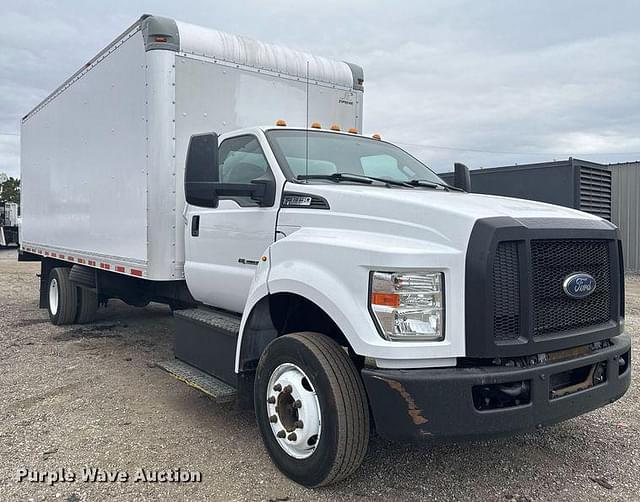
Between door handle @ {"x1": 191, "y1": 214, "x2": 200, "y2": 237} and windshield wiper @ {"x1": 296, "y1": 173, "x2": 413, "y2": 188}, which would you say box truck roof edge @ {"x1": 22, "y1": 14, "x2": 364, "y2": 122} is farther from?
windshield wiper @ {"x1": 296, "y1": 173, "x2": 413, "y2": 188}

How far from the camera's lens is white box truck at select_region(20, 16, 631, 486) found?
2.89m

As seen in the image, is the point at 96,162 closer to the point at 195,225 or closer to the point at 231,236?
the point at 195,225

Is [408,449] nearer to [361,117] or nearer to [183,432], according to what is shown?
[183,432]

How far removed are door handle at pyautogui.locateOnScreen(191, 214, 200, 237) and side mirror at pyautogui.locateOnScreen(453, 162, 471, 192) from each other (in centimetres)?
229

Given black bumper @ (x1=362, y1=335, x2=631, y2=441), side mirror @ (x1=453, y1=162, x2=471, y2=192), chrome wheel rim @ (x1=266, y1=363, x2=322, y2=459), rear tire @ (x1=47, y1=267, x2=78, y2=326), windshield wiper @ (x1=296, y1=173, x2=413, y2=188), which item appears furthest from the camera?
rear tire @ (x1=47, y1=267, x2=78, y2=326)

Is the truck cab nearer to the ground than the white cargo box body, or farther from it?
nearer to the ground

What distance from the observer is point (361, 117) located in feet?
21.0

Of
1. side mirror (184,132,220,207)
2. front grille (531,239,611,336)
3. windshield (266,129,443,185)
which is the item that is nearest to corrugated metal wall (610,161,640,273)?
windshield (266,129,443,185)

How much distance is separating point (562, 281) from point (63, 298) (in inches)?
268

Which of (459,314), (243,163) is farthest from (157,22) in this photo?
(459,314)

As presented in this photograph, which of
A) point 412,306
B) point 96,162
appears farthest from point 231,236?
point 96,162

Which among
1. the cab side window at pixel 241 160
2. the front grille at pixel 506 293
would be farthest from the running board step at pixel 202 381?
the front grille at pixel 506 293

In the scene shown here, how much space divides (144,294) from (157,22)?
9.48 ft

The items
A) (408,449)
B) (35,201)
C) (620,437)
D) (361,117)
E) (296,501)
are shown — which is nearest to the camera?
(296,501)
